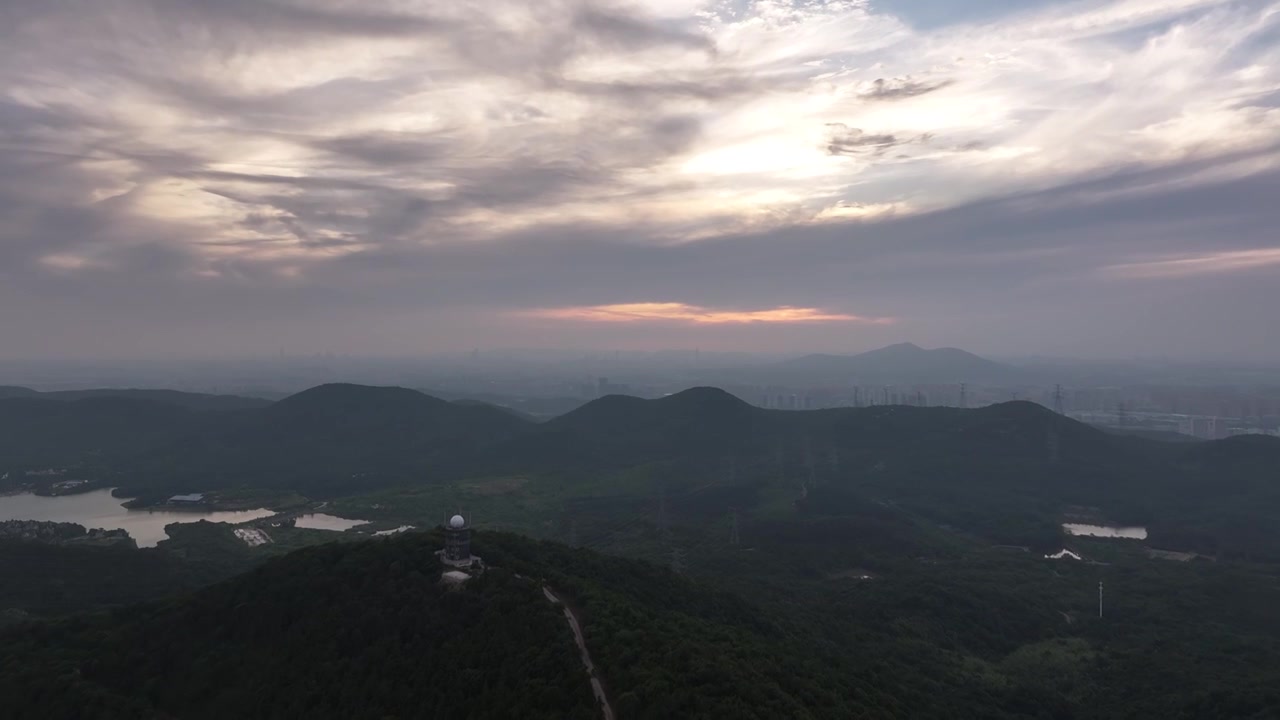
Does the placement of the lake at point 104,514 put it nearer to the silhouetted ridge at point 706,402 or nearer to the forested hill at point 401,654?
the forested hill at point 401,654

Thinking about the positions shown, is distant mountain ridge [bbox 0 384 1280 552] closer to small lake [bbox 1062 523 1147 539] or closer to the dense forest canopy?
the dense forest canopy

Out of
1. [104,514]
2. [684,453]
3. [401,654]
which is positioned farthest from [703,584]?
[104,514]

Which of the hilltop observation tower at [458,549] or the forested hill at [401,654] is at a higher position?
the hilltop observation tower at [458,549]

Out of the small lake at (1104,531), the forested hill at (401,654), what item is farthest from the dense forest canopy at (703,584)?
the small lake at (1104,531)

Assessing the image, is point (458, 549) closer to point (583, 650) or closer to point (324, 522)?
point (583, 650)

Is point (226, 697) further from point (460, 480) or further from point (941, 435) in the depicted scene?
point (941, 435)
